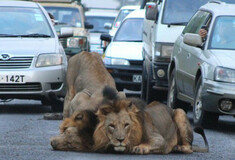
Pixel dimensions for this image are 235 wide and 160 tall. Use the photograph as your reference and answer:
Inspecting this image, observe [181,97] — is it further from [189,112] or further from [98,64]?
[98,64]

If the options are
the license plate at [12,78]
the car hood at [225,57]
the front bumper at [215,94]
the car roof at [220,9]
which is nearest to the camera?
the front bumper at [215,94]

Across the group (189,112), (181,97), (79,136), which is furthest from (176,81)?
(79,136)

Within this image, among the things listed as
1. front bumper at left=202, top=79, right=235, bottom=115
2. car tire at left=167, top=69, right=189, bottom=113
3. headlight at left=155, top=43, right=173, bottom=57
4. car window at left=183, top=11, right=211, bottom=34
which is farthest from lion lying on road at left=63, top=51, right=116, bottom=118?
headlight at left=155, top=43, right=173, bottom=57

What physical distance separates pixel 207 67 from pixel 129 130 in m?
4.08

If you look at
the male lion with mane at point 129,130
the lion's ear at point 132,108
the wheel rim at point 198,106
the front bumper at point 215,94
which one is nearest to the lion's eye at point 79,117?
the male lion with mane at point 129,130

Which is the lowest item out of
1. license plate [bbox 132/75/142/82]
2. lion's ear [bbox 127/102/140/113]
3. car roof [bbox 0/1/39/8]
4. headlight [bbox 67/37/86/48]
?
headlight [bbox 67/37/86/48]

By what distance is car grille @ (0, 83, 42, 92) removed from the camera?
1344 centimetres

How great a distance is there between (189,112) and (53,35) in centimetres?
259

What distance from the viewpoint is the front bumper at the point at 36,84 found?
13477 mm

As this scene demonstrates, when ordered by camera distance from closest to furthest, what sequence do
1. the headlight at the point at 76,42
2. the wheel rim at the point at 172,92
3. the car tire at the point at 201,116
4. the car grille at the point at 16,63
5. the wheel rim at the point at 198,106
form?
the car tire at the point at 201,116
the wheel rim at the point at 198,106
the car grille at the point at 16,63
the wheel rim at the point at 172,92
the headlight at the point at 76,42

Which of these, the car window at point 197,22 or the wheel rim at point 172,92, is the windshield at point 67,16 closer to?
the wheel rim at point 172,92

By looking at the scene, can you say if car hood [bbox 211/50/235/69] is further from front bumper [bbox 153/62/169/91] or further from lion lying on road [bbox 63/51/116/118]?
front bumper [bbox 153/62/169/91]

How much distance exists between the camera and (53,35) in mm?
14750

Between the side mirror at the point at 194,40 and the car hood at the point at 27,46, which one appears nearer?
the side mirror at the point at 194,40
